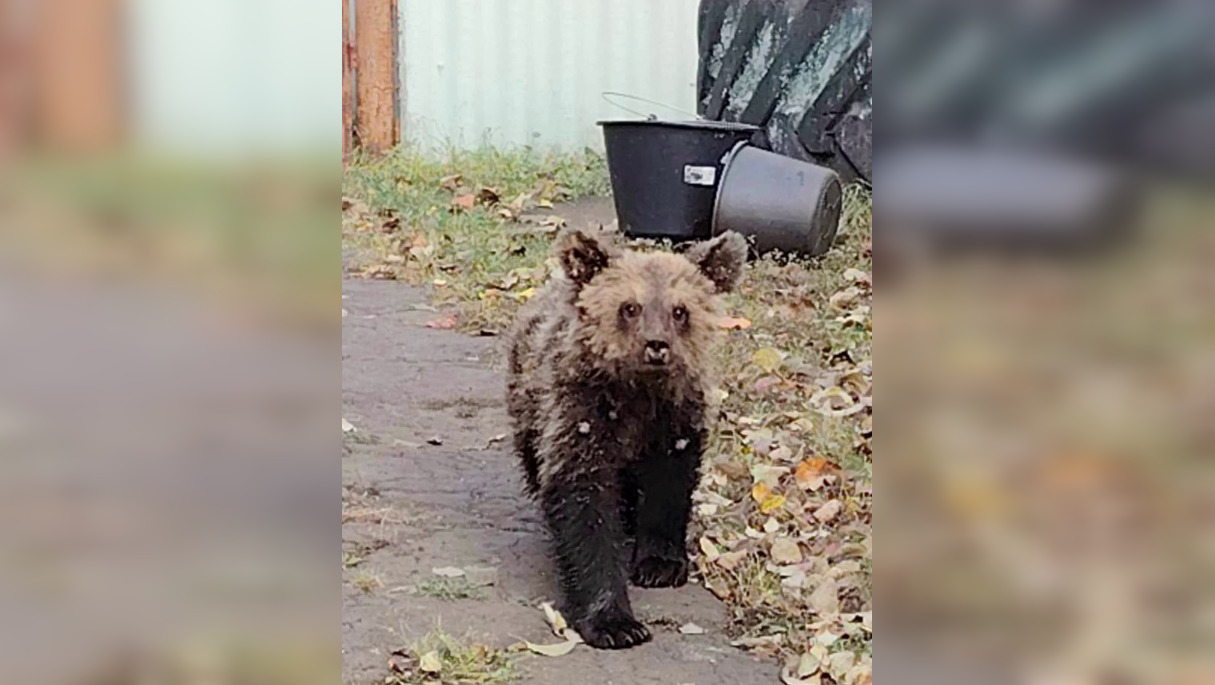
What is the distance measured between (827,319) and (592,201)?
0.36 meters

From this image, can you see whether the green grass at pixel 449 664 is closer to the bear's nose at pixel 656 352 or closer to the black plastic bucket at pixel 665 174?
the bear's nose at pixel 656 352

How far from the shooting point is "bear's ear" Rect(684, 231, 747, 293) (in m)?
1.58

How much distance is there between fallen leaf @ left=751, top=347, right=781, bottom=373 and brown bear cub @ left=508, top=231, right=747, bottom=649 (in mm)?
191

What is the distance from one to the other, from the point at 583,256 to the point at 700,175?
0.94 feet

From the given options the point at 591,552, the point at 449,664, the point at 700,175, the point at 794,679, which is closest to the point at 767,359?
the point at 700,175

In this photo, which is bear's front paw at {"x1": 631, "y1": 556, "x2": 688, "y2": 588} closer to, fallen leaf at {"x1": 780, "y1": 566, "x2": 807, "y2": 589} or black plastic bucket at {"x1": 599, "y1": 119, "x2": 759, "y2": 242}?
fallen leaf at {"x1": 780, "y1": 566, "x2": 807, "y2": 589}

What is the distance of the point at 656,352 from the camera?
1497 millimetres

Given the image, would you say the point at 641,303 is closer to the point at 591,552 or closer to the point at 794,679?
the point at 591,552

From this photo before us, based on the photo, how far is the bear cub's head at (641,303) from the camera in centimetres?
150

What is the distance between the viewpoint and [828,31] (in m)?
1.86
